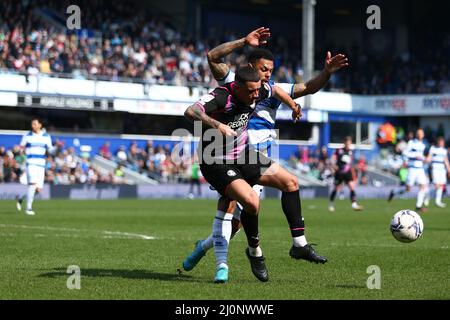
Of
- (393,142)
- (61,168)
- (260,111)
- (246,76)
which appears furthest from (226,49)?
(393,142)

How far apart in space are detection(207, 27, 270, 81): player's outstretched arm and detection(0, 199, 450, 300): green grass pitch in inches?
89.5

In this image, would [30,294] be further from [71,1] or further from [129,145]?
[71,1]

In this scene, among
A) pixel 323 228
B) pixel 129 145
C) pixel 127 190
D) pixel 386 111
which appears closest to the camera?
pixel 323 228

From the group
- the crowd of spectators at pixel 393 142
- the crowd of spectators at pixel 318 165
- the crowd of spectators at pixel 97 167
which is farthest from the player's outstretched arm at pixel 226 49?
the crowd of spectators at pixel 393 142

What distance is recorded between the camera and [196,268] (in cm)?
1129

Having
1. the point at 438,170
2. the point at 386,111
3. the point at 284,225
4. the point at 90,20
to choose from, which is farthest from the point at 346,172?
the point at 386,111

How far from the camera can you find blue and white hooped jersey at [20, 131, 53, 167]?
2325 centimetres

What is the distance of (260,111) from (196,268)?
6.80ft

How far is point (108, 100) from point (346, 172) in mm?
14874

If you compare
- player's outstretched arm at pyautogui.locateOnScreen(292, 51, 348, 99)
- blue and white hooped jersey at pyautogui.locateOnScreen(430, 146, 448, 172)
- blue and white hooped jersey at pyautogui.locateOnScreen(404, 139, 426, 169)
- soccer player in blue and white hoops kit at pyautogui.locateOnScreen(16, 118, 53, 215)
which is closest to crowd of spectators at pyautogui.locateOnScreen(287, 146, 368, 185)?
blue and white hooped jersey at pyautogui.locateOnScreen(430, 146, 448, 172)

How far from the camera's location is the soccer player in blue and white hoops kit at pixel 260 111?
32.9 feet

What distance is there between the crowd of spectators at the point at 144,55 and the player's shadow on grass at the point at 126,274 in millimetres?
28525

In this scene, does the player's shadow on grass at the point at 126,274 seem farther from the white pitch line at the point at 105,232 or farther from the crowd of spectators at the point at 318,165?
the crowd of spectators at the point at 318,165

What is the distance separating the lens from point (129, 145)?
4384cm
